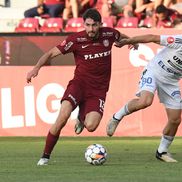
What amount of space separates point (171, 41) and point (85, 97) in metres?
1.49

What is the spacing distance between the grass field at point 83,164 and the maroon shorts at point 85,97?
2.56 feet

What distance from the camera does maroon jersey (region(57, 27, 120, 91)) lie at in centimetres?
1138

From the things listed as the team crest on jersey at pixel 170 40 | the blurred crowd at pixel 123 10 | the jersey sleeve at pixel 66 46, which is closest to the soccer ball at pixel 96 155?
the jersey sleeve at pixel 66 46

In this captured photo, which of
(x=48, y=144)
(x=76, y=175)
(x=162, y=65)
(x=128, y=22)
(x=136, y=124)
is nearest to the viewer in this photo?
(x=76, y=175)

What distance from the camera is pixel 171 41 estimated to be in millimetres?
11289

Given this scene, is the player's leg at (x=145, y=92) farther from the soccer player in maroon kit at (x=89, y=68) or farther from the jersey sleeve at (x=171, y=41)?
the jersey sleeve at (x=171, y=41)

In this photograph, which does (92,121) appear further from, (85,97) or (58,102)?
(58,102)

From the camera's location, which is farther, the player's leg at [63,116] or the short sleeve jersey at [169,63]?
the short sleeve jersey at [169,63]

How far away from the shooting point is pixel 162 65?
1185 cm

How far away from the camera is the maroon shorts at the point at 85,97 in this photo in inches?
452

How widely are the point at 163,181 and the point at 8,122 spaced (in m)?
9.05

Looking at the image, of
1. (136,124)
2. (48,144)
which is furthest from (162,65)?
(136,124)

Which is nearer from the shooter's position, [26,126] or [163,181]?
[163,181]

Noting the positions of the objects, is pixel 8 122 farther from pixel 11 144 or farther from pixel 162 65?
pixel 162 65
